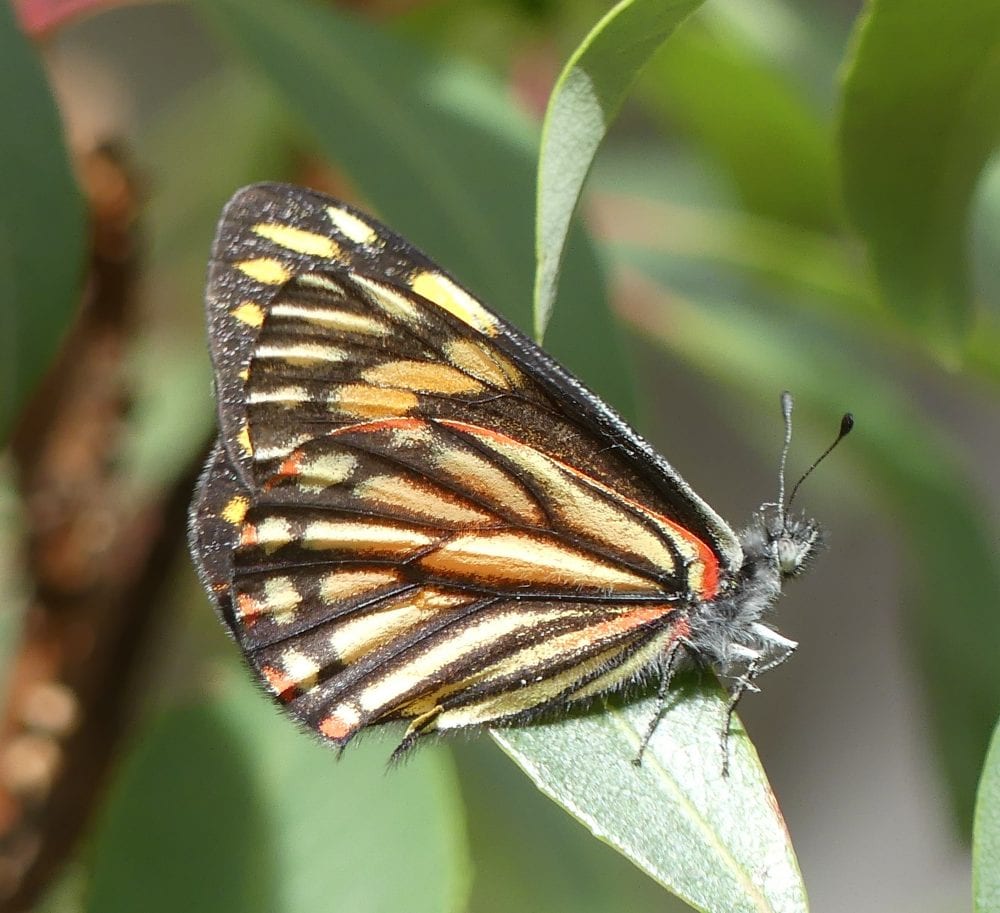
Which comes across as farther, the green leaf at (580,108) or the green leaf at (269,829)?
the green leaf at (269,829)

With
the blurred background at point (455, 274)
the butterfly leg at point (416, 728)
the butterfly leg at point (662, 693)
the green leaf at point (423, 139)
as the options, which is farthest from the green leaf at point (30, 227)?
the butterfly leg at point (662, 693)

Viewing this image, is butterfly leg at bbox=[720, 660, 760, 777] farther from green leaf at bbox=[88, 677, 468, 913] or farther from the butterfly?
green leaf at bbox=[88, 677, 468, 913]

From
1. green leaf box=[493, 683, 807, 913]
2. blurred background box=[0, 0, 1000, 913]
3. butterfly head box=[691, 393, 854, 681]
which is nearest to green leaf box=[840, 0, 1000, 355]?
blurred background box=[0, 0, 1000, 913]

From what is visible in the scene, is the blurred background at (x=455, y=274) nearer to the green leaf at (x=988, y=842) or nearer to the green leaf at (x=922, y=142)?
the green leaf at (x=922, y=142)

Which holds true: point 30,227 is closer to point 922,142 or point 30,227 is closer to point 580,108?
point 580,108

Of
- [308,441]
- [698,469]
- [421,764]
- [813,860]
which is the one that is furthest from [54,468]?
[813,860]

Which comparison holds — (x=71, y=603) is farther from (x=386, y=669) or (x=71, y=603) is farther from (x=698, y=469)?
(x=698, y=469)
